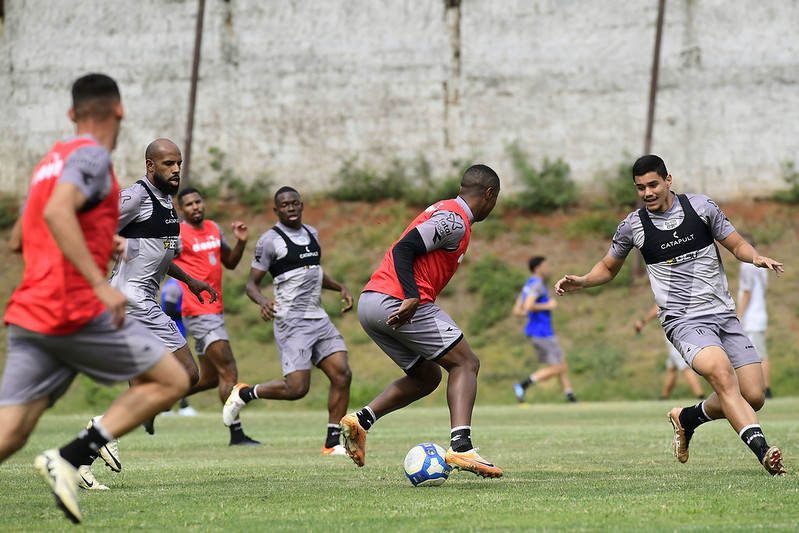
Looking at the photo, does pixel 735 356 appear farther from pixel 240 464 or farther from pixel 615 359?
pixel 615 359

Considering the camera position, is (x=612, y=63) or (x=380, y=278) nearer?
(x=380, y=278)

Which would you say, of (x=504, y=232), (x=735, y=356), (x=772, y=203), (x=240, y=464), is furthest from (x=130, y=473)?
(x=772, y=203)

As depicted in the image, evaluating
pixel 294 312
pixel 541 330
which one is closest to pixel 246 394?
pixel 294 312

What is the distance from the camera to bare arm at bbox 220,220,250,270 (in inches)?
424

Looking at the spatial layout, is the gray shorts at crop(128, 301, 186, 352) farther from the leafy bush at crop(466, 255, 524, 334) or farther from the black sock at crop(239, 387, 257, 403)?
the leafy bush at crop(466, 255, 524, 334)

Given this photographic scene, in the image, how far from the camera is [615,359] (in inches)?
881

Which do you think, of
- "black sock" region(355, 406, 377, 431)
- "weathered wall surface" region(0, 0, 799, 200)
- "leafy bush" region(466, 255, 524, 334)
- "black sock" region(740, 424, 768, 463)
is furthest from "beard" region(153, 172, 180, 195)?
"weathered wall surface" region(0, 0, 799, 200)

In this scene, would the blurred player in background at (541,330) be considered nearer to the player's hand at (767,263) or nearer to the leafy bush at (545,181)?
the leafy bush at (545,181)

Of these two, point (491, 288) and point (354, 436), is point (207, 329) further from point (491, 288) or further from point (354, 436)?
→ point (491, 288)

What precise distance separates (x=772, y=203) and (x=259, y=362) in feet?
41.2

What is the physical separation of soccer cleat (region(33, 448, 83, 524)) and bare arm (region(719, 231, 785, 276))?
4698mm

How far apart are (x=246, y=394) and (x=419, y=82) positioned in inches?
684

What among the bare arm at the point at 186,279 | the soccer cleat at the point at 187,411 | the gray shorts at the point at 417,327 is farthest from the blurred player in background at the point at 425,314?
the soccer cleat at the point at 187,411

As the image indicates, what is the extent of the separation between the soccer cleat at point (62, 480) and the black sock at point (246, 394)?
584 cm
